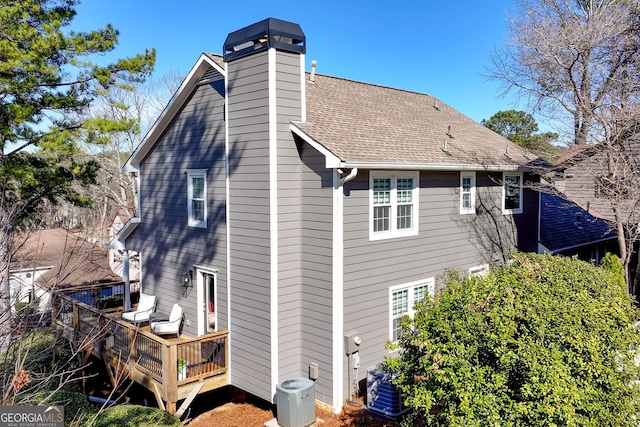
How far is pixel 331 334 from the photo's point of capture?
8.43m

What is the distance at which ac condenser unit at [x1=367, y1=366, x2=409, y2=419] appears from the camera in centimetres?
797

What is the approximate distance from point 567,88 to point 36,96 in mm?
15050

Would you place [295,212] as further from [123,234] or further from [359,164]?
[123,234]

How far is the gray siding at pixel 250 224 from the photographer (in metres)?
8.65

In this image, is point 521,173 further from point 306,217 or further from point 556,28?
point 306,217

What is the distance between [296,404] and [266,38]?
281 inches

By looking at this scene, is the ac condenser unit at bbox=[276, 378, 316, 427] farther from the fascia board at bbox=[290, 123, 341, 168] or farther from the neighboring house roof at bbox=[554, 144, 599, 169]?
the neighboring house roof at bbox=[554, 144, 599, 169]

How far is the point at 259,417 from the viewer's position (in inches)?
348

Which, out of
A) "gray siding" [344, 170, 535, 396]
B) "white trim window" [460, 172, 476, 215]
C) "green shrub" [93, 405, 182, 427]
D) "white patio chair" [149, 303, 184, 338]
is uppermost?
"white trim window" [460, 172, 476, 215]

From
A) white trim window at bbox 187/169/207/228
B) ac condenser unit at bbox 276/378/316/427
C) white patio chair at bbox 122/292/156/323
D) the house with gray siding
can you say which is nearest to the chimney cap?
the house with gray siding

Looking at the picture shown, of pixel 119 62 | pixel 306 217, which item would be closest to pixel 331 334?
pixel 306 217

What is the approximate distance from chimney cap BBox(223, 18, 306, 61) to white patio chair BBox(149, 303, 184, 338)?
20.9 ft

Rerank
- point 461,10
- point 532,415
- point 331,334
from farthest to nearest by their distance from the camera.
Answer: point 461,10, point 331,334, point 532,415

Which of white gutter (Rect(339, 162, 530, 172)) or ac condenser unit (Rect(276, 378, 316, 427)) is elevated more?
white gutter (Rect(339, 162, 530, 172))
